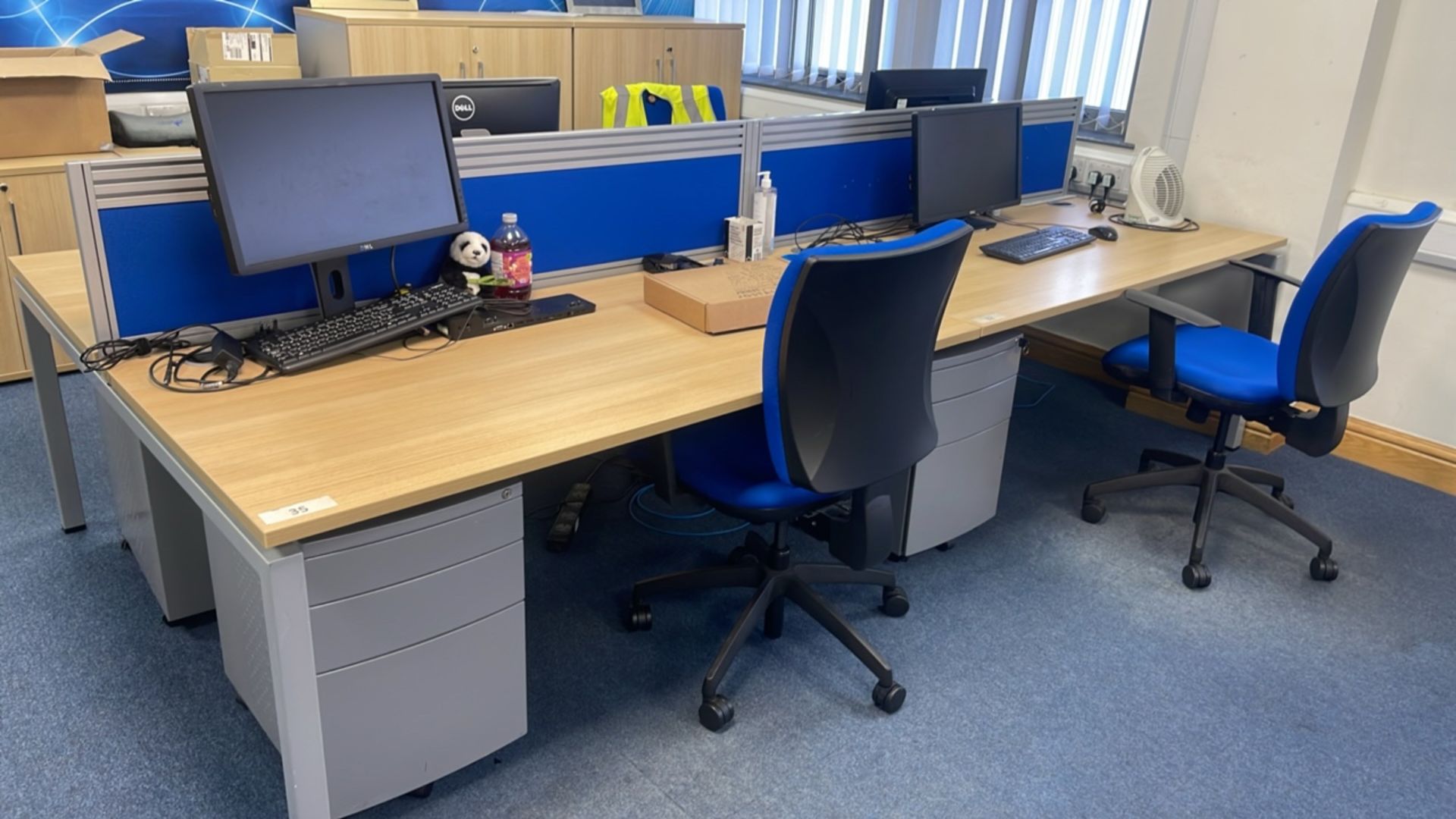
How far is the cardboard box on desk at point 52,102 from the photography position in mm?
3498

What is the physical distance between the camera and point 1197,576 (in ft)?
8.97

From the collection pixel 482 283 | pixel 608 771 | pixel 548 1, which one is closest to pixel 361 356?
pixel 482 283

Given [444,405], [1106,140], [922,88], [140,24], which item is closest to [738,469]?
[444,405]

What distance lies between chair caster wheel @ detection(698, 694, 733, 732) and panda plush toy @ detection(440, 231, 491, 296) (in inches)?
39.5

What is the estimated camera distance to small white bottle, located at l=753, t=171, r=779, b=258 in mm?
2828

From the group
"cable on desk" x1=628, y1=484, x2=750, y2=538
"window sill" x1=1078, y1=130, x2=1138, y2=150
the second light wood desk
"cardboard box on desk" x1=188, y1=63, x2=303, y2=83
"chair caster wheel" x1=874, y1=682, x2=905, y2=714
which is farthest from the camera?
"cardboard box on desk" x1=188, y1=63, x2=303, y2=83

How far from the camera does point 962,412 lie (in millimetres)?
2566

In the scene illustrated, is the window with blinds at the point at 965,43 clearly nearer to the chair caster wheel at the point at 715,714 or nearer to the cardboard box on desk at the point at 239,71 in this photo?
the cardboard box on desk at the point at 239,71

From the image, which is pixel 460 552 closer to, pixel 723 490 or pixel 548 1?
pixel 723 490

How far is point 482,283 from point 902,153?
1502 millimetres

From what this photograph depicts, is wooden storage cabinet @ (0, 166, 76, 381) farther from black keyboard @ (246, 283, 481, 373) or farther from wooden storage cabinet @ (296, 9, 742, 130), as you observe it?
black keyboard @ (246, 283, 481, 373)

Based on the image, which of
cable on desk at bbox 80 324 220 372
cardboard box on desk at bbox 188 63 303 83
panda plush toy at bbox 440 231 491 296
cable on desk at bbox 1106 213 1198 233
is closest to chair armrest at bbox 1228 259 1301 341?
cable on desk at bbox 1106 213 1198 233

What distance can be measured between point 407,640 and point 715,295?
3.32 ft

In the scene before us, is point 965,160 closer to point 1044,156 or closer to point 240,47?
point 1044,156
